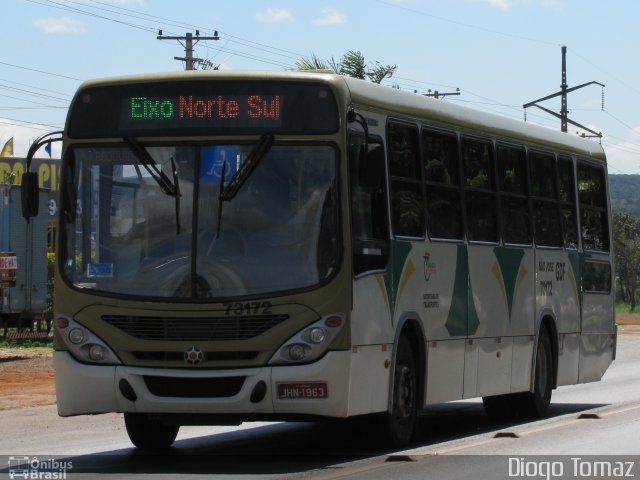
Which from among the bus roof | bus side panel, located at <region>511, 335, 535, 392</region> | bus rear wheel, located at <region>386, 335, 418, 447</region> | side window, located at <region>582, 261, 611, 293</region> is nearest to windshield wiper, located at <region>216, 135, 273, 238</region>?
the bus roof

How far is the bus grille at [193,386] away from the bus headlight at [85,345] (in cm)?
38

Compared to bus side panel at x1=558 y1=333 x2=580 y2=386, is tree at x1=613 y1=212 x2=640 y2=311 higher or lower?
higher

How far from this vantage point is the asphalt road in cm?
1157

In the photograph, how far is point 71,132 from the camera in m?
12.7

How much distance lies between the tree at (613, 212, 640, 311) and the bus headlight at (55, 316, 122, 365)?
347ft

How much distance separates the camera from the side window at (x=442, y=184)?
14.4 metres

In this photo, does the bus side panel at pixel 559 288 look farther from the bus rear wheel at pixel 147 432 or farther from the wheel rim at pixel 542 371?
the bus rear wheel at pixel 147 432

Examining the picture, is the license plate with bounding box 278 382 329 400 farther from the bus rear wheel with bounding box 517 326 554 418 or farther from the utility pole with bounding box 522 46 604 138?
the utility pole with bounding box 522 46 604 138

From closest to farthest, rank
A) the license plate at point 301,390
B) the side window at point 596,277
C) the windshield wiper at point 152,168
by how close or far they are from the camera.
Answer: the license plate at point 301,390 < the windshield wiper at point 152,168 < the side window at point 596,277

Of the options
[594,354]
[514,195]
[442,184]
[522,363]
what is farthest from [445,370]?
[594,354]

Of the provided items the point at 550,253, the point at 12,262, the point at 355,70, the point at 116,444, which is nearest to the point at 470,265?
the point at 550,253

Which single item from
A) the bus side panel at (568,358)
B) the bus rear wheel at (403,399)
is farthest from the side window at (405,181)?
the bus side panel at (568,358)

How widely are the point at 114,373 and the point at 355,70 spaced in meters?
25.6

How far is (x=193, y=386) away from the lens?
1195cm
